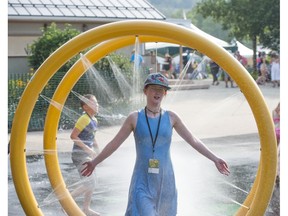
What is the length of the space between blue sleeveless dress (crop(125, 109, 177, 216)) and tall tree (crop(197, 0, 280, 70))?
29.4 metres

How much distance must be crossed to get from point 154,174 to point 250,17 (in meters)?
30.1

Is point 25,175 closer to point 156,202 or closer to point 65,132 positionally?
point 156,202

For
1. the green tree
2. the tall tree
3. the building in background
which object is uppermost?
the tall tree

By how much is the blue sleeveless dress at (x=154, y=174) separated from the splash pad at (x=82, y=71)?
0.75 m

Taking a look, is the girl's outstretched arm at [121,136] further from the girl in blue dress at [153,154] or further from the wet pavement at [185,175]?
the wet pavement at [185,175]

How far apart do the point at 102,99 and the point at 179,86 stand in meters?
1.12

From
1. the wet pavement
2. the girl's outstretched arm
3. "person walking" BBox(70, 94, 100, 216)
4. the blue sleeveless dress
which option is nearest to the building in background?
the wet pavement

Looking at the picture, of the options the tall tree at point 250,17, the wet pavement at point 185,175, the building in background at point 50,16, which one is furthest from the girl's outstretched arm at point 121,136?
the tall tree at point 250,17

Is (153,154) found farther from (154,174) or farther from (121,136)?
(121,136)

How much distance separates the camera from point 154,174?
666 cm

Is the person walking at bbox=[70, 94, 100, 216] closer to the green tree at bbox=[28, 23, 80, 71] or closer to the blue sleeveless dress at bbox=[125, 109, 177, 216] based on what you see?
the blue sleeveless dress at bbox=[125, 109, 177, 216]

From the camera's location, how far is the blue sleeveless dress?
6.64 m

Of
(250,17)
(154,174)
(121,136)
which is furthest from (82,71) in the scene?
(250,17)
